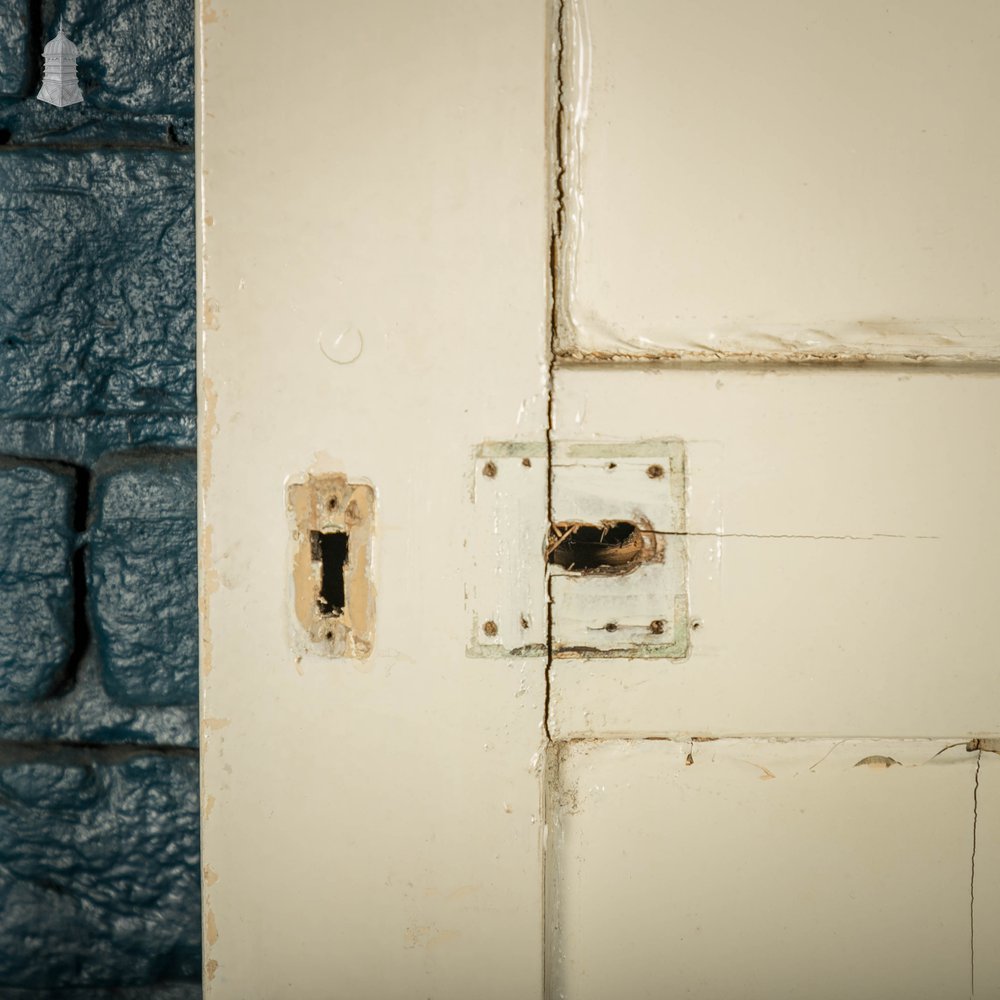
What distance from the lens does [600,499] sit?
22.5 inches

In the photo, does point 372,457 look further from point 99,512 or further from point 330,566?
point 99,512

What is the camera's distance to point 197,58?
1.83 ft

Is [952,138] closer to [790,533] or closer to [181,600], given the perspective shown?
[790,533]

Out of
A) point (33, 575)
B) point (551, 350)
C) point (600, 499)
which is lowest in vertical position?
point (33, 575)

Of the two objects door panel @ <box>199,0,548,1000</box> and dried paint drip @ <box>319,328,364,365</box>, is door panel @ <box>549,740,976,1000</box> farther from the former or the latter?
dried paint drip @ <box>319,328,364,365</box>

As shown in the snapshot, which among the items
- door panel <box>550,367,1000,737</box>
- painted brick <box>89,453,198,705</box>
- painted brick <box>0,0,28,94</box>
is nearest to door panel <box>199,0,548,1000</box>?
door panel <box>550,367,1000,737</box>

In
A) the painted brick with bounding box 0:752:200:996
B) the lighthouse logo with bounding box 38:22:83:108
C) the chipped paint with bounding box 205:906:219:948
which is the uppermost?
the lighthouse logo with bounding box 38:22:83:108

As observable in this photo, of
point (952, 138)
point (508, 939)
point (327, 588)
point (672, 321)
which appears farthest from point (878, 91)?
point (508, 939)

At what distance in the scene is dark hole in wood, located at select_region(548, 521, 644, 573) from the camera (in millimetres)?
572

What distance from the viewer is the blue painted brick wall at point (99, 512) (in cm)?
81

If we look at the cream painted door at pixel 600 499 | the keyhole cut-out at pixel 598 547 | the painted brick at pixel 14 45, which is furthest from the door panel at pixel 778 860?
the painted brick at pixel 14 45

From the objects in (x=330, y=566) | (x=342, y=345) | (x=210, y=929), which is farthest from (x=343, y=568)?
(x=210, y=929)

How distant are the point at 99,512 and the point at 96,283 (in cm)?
27

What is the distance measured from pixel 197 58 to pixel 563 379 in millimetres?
387
